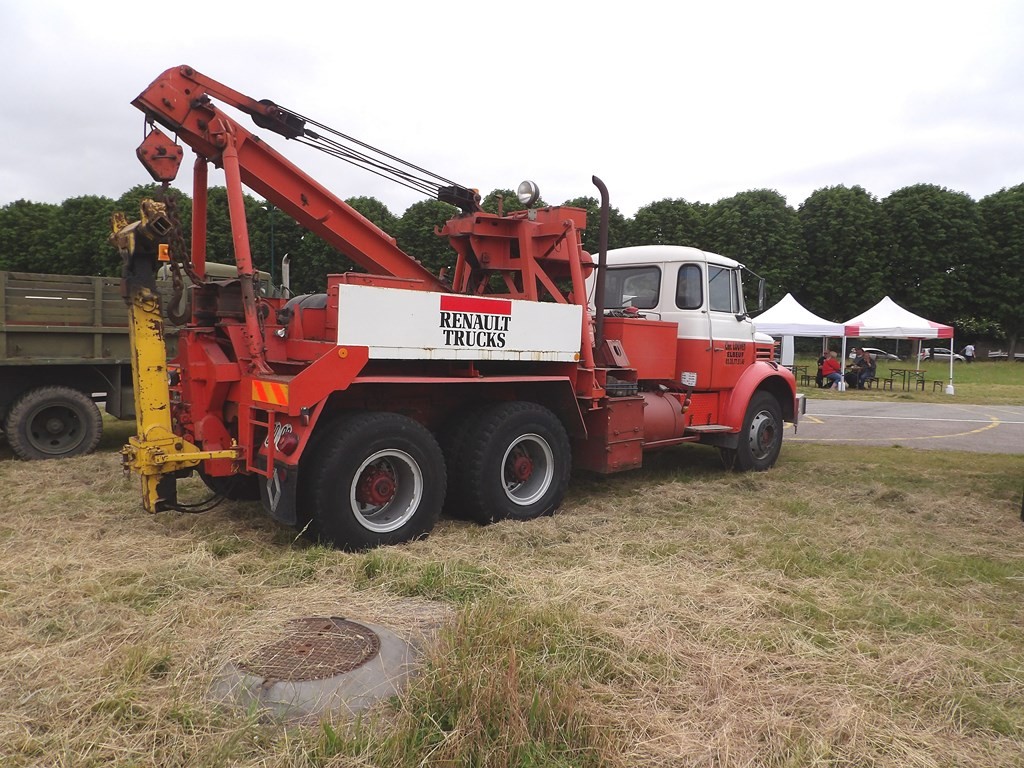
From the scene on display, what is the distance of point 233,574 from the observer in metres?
4.33

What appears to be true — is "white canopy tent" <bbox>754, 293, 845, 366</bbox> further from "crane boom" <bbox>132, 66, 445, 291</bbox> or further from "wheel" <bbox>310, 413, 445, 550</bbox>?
"wheel" <bbox>310, 413, 445, 550</bbox>

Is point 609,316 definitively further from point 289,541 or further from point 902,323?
point 902,323

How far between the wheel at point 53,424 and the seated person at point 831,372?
65.4 ft

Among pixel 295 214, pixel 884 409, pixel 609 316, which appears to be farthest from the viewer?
pixel 884 409

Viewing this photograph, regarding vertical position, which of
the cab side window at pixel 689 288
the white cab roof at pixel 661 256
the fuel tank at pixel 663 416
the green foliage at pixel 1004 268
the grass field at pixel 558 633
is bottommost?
the grass field at pixel 558 633

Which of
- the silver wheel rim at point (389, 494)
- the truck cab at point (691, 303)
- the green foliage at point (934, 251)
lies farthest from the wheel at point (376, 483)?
the green foliage at point (934, 251)

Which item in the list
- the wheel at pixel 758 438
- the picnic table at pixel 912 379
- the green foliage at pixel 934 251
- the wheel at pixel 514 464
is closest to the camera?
the wheel at pixel 514 464

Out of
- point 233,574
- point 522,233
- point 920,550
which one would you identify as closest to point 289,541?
point 233,574

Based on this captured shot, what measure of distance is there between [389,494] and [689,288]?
4316mm

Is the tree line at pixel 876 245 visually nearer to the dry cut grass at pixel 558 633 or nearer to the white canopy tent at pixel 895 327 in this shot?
the white canopy tent at pixel 895 327

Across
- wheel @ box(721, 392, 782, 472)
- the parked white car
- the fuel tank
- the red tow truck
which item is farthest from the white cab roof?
the parked white car

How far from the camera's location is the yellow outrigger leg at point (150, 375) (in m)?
4.89

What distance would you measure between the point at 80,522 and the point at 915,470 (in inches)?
328

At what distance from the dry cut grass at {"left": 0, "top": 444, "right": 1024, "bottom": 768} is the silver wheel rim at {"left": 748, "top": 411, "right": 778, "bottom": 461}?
2.07 metres
